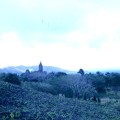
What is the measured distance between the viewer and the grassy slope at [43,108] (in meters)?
32.9

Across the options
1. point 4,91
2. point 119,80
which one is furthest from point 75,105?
point 119,80

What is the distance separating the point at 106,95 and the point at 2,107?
32.7m

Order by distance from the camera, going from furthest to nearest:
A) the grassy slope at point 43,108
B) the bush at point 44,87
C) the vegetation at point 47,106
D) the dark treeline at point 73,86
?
the bush at point 44,87, the dark treeline at point 73,86, the vegetation at point 47,106, the grassy slope at point 43,108

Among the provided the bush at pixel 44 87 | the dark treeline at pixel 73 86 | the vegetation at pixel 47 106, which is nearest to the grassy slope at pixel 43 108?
the vegetation at pixel 47 106

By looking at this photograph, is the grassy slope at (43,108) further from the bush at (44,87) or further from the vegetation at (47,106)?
the bush at (44,87)

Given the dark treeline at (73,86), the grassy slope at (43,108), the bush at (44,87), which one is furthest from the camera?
the bush at (44,87)

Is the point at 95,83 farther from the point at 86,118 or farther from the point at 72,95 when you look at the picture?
the point at 86,118

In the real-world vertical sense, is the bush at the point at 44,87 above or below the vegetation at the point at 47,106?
above

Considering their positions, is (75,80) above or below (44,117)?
above

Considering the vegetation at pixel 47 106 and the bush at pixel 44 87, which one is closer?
the vegetation at pixel 47 106

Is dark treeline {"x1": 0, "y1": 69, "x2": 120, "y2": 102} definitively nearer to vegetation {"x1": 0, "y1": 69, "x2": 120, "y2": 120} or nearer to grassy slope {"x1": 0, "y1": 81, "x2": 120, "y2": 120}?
vegetation {"x1": 0, "y1": 69, "x2": 120, "y2": 120}

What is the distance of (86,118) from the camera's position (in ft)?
116

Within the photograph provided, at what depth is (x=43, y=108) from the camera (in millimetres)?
36750

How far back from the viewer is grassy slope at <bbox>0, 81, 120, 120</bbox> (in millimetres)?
32919
